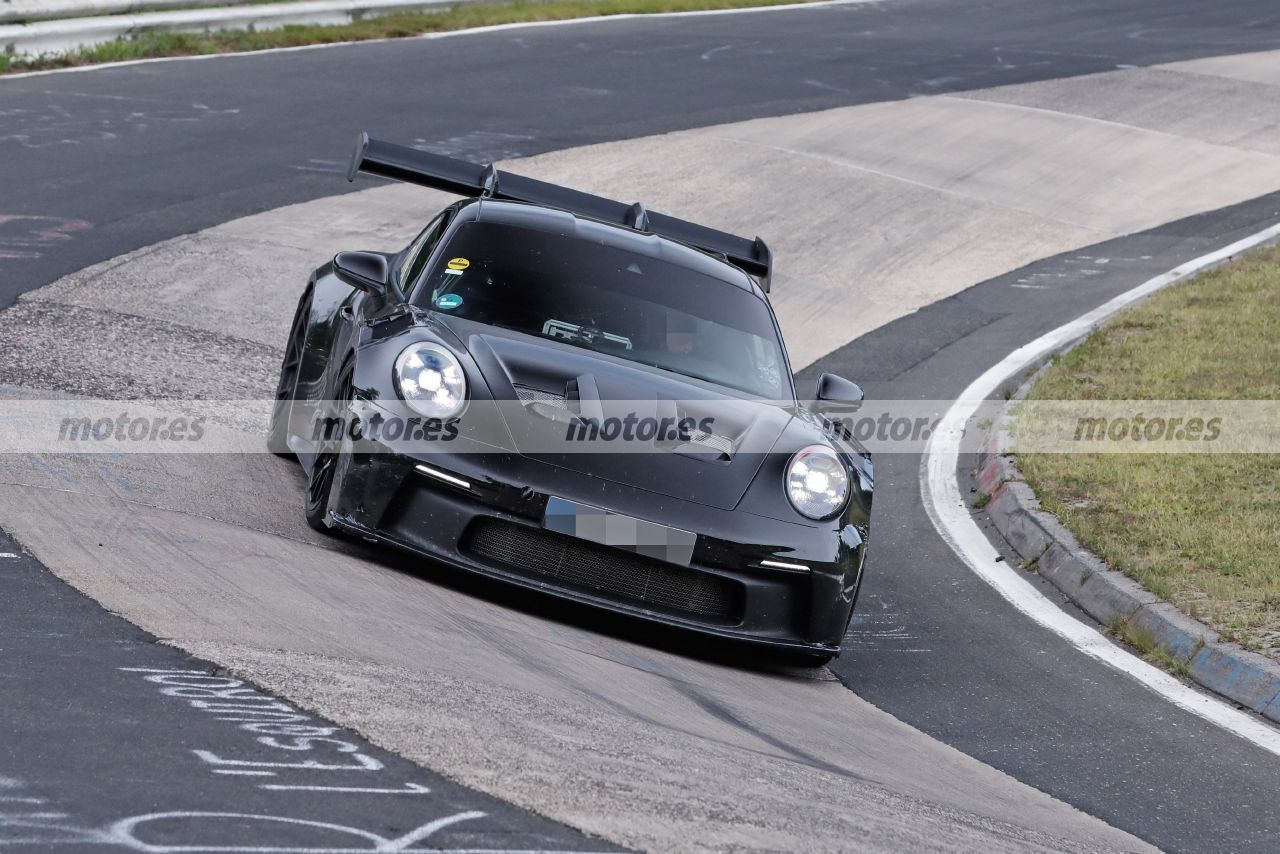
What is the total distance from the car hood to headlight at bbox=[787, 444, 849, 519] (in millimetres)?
133

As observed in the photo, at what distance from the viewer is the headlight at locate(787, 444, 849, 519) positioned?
6020 mm

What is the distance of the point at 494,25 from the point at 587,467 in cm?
1948

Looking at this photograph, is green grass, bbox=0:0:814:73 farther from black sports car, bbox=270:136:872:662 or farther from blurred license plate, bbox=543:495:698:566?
blurred license plate, bbox=543:495:698:566

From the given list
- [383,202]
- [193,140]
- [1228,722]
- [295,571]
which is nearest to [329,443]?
[295,571]

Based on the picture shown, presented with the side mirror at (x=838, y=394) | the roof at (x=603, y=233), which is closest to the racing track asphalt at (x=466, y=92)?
the roof at (x=603, y=233)

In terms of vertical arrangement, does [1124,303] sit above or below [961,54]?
below

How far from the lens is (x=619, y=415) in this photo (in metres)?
5.93

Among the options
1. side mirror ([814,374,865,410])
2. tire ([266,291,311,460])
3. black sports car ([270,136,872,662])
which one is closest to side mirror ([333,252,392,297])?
black sports car ([270,136,872,662])

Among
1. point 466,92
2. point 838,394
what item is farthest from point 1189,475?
point 466,92

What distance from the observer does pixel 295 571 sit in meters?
5.62

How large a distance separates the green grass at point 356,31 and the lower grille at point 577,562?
13.8m

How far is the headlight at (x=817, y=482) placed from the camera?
6.02m

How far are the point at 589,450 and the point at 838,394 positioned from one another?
1.57 m

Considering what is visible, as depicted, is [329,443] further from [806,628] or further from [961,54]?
[961,54]
